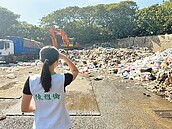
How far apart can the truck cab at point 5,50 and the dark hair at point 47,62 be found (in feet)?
66.4

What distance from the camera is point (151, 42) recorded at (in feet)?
90.6

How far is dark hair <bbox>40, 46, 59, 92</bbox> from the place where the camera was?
6.66 feet

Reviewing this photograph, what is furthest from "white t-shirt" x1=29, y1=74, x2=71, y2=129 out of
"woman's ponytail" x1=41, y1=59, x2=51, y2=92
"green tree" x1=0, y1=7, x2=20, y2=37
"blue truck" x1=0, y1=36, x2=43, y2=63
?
"green tree" x1=0, y1=7, x2=20, y2=37

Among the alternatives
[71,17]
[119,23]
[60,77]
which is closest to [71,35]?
[71,17]

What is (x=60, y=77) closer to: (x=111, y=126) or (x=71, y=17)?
(x=111, y=126)

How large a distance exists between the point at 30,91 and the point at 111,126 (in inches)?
118

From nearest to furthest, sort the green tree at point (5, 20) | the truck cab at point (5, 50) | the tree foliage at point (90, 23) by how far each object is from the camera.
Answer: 1. the truck cab at point (5, 50)
2. the tree foliage at point (90, 23)
3. the green tree at point (5, 20)

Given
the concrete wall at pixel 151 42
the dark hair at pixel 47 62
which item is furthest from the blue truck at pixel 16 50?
the dark hair at pixel 47 62

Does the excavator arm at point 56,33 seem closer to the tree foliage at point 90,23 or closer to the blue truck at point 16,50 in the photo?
the blue truck at point 16,50

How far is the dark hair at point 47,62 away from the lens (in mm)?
2029

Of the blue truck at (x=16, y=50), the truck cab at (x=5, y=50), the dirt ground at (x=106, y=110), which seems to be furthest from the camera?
the blue truck at (x=16, y=50)

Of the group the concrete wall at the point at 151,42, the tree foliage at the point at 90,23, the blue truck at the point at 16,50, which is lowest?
the blue truck at the point at 16,50

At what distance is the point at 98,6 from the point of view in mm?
44344

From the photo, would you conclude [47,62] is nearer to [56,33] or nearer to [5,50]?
[5,50]
